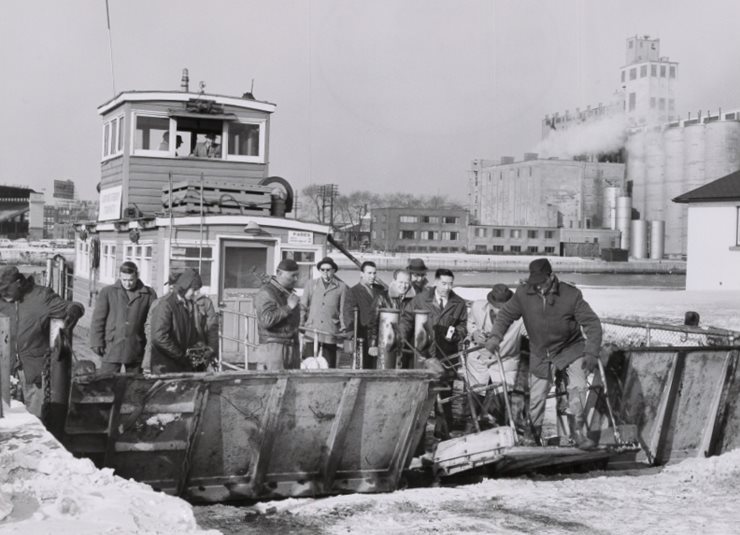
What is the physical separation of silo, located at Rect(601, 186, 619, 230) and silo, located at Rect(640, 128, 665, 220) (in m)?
3.83

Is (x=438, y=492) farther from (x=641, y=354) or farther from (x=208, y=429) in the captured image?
(x=641, y=354)

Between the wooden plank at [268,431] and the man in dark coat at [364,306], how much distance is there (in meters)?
2.96

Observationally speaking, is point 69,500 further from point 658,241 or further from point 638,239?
point 638,239

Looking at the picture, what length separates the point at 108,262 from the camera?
1791 centimetres

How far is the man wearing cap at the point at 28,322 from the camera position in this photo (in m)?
7.48

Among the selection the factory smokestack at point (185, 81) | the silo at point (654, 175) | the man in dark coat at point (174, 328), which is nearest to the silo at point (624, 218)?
the silo at point (654, 175)

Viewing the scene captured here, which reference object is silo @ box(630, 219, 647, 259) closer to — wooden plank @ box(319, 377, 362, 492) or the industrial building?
the industrial building

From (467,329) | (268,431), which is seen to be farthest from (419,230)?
(268,431)

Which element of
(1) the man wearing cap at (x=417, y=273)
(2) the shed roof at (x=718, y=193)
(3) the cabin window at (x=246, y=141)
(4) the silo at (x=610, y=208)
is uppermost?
(4) the silo at (x=610, y=208)

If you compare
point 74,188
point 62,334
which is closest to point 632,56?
point 74,188

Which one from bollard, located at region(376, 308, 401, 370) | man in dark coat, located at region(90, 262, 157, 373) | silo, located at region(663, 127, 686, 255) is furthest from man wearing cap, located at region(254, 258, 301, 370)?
silo, located at region(663, 127, 686, 255)

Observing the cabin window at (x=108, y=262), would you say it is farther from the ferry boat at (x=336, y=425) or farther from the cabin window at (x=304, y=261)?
the ferry boat at (x=336, y=425)

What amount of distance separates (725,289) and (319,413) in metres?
26.7

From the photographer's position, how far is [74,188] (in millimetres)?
166000
